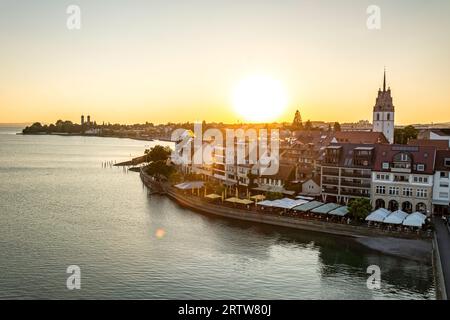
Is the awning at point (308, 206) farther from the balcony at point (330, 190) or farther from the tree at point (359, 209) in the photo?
the tree at point (359, 209)

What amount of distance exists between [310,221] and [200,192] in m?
14.9

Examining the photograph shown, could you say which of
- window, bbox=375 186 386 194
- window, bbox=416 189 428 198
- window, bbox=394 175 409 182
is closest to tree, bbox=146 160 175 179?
window, bbox=375 186 386 194

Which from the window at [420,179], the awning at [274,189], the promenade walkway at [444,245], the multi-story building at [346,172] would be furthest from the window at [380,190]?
the awning at [274,189]

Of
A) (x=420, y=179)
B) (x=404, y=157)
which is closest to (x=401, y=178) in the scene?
(x=420, y=179)

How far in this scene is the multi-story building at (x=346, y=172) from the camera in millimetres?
31375

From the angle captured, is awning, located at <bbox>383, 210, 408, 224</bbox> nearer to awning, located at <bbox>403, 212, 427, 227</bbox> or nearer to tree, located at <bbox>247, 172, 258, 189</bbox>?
awning, located at <bbox>403, 212, 427, 227</bbox>

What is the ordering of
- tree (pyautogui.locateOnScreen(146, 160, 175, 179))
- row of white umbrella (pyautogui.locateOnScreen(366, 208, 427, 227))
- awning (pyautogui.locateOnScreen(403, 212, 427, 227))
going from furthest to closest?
tree (pyautogui.locateOnScreen(146, 160, 175, 179)) < row of white umbrella (pyautogui.locateOnScreen(366, 208, 427, 227)) < awning (pyautogui.locateOnScreen(403, 212, 427, 227))

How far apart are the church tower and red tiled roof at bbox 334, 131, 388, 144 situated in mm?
9897

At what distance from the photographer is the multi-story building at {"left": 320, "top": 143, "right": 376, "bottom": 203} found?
31.4 metres

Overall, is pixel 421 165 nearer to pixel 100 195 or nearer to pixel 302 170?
pixel 302 170

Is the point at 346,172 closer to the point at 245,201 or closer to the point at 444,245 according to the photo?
the point at 245,201

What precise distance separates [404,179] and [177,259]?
17197 millimetres

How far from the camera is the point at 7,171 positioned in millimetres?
63406
